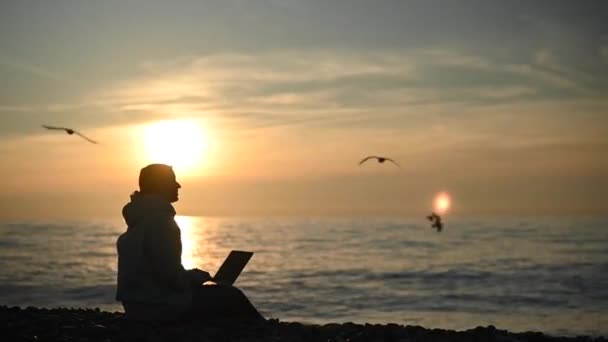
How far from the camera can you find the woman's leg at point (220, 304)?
759cm

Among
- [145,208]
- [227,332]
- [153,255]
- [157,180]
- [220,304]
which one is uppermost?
[157,180]

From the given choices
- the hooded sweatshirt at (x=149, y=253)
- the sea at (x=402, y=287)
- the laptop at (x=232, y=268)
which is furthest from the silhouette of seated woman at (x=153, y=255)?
the sea at (x=402, y=287)

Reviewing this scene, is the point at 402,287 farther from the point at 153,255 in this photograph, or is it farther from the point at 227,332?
the point at 153,255

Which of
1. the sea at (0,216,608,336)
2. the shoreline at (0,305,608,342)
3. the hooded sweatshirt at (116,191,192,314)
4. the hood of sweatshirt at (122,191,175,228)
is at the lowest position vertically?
the shoreline at (0,305,608,342)

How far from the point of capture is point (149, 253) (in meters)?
6.76

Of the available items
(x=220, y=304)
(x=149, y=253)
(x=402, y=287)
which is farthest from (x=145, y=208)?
(x=402, y=287)

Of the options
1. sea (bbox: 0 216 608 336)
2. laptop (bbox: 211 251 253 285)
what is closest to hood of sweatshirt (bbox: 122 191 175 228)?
laptop (bbox: 211 251 253 285)

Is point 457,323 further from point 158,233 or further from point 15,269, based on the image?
point 15,269

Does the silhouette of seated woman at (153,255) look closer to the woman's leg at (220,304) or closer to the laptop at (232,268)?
the woman's leg at (220,304)

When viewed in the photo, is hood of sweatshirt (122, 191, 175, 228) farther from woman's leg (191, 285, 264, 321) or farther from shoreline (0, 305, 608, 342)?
shoreline (0, 305, 608, 342)

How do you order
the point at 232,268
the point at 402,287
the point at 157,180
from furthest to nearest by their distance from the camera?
the point at 402,287, the point at 232,268, the point at 157,180

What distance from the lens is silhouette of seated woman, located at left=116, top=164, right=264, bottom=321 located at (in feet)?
22.0

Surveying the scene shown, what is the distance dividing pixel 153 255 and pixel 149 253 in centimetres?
6

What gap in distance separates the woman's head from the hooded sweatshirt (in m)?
0.07
